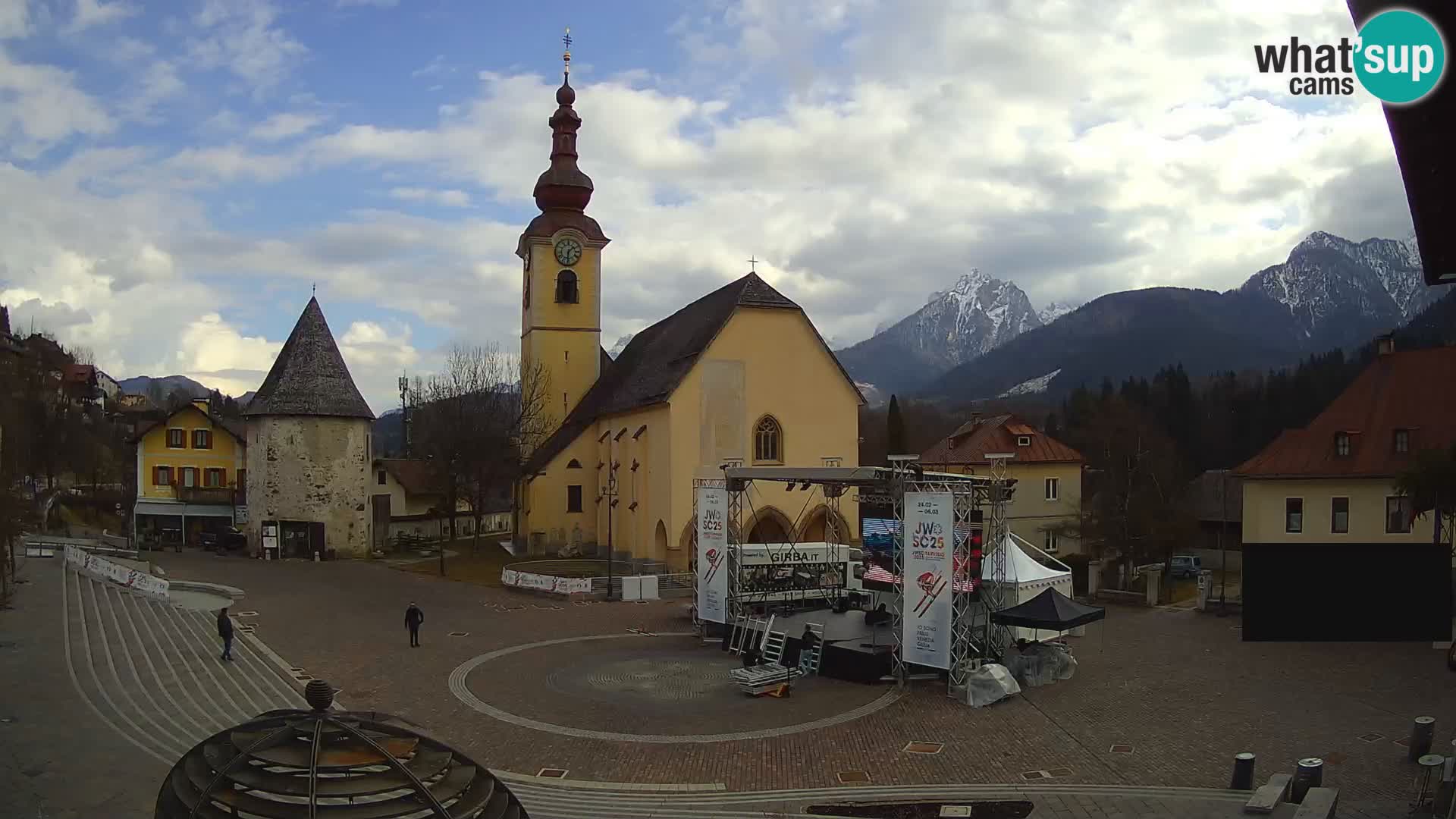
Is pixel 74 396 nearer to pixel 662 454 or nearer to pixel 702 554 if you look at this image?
pixel 662 454

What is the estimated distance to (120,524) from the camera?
58.7 m

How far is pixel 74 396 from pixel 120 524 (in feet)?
67.9

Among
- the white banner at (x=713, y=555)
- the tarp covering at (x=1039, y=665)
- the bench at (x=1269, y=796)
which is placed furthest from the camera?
the white banner at (x=713, y=555)

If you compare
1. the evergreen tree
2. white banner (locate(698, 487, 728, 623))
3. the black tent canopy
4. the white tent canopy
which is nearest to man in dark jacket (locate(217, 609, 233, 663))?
white banner (locate(698, 487, 728, 623))

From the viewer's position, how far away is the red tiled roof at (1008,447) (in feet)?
165

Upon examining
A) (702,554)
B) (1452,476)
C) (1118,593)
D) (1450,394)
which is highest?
(1450,394)

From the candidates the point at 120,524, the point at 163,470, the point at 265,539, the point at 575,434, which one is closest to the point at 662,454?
the point at 575,434

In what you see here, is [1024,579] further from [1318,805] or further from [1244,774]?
[1318,805]

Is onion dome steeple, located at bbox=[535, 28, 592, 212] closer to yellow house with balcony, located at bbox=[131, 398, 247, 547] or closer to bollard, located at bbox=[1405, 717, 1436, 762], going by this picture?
yellow house with balcony, located at bbox=[131, 398, 247, 547]

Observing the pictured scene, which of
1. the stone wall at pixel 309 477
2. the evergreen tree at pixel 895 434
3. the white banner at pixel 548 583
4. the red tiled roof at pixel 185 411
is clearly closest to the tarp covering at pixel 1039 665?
the white banner at pixel 548 583

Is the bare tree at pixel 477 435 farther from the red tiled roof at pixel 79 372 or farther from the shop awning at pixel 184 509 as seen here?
the red tiled roof at pixel 79 372

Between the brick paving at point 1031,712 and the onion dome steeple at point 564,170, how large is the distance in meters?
27.3

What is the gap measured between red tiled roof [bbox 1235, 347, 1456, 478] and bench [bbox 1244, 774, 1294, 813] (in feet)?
71.3

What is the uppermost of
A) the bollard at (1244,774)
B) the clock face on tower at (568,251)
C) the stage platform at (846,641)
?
the clock face on tower at (568,251)
